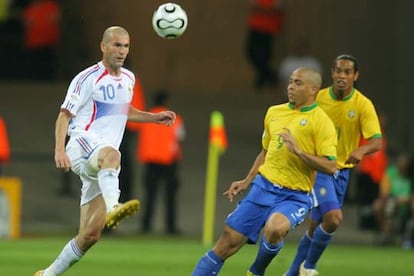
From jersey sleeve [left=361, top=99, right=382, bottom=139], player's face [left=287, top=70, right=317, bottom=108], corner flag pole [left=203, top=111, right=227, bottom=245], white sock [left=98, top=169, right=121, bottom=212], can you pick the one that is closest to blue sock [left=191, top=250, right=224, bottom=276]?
white sock [left=98, top=169, right=121, bottom=212]

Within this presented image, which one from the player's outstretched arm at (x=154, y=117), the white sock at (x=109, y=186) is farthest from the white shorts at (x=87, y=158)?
the player's outstretched arm at (x=154, y=117)

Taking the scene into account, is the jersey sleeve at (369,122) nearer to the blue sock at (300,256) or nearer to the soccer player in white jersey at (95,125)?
the blue sock at (300,256)

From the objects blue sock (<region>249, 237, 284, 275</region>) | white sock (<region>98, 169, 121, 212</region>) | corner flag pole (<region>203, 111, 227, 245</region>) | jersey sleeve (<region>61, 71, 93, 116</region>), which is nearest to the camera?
white sock (<region>98, 169, 121, 212</region>)

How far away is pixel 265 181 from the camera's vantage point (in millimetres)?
14344

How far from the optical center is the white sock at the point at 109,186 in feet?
44.1

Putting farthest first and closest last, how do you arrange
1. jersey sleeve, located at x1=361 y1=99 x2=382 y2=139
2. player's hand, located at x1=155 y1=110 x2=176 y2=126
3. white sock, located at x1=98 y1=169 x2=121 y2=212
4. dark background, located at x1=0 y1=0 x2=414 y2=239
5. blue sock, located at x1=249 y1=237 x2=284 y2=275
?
dark background, located at x1=0 y1=0 x2=414 y2=239
jersey sleeve, located at x1=361 y1=99 x2=382 y2=139
player's hand, located at x1=155 y1=110 x2=176 y2=126
blue sock, located at x1=249 y1=237 x2=284 y2=275
white sock, located at x1=98 y1=169 x2=121 y2=212

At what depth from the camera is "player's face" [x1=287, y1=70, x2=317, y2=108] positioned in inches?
566

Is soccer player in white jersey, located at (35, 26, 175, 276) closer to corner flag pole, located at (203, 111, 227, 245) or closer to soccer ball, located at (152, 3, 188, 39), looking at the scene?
soccer ball, located at (152, 3, 188, 39)

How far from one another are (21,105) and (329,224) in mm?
16301

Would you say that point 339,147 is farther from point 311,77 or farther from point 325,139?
point 311,77

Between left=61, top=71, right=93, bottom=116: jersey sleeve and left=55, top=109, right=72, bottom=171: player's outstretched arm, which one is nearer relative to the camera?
left=55, top=109, right=72, bottom=171: player's outstretched arm

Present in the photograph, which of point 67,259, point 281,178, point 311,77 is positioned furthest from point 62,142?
point 311,77

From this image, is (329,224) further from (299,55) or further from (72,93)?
(299,55)

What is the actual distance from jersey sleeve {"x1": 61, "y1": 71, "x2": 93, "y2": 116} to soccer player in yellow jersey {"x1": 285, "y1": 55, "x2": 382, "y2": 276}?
10.3 ft
